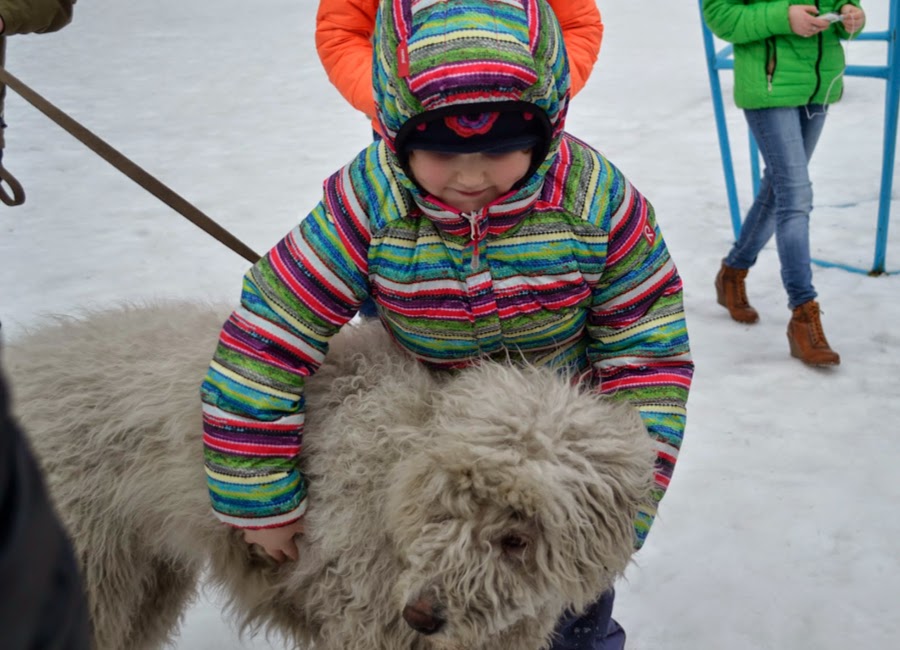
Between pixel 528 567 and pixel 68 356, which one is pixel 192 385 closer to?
pixel 68 356

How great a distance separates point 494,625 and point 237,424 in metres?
0.60

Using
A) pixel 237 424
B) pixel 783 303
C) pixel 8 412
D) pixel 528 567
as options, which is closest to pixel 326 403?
pixel 237 424

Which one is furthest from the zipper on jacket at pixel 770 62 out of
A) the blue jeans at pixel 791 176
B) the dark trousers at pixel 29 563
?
the dark trousers at pixel 29 563

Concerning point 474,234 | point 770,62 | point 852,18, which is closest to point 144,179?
point 474,234

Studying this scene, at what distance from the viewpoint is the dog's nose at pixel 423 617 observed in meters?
1.37

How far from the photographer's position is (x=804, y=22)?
354cm

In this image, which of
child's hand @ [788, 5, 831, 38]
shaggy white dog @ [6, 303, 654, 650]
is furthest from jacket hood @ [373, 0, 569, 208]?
child's hand @ [788, 5, 831, 38]

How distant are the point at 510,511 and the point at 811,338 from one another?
2962 millimetres

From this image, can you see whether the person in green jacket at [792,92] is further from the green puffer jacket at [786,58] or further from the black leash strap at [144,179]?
the black leash strap at [144,179]

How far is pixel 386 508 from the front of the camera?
1502mm

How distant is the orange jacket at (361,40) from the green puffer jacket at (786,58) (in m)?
1.37

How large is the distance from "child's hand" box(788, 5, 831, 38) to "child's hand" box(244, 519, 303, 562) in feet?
10.2

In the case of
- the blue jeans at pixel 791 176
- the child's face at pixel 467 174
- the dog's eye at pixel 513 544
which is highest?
the child's face at pixel 467 174

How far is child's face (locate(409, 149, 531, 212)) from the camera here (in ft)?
4.73
